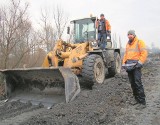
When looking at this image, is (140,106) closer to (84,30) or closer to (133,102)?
(133,102)

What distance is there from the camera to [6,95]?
8.67m

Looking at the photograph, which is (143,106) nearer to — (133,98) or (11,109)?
(133,98)

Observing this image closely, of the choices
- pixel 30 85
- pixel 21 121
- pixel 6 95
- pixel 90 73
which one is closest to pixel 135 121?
pixel 21 121

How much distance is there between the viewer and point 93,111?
248 inches

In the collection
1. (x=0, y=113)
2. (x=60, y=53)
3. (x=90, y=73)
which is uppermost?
(x=60, y=53)

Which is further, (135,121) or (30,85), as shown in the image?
(30,85)

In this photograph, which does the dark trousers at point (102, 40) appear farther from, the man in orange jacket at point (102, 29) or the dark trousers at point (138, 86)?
the dark trousers at point (138, 86)

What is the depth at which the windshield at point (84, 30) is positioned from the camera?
416 inches

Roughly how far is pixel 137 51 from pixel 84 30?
163 inches

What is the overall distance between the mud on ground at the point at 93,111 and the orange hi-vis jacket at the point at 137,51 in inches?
46.1

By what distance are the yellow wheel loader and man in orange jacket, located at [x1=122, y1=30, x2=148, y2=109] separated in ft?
4.96

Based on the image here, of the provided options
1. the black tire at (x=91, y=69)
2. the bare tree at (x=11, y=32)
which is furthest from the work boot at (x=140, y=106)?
the bare tree at (x=11, y=32)

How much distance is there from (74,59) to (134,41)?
236cm

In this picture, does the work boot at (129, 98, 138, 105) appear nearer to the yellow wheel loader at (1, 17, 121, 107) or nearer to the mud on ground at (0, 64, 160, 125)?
the mud on ground at (0, 64, 160, 125)
